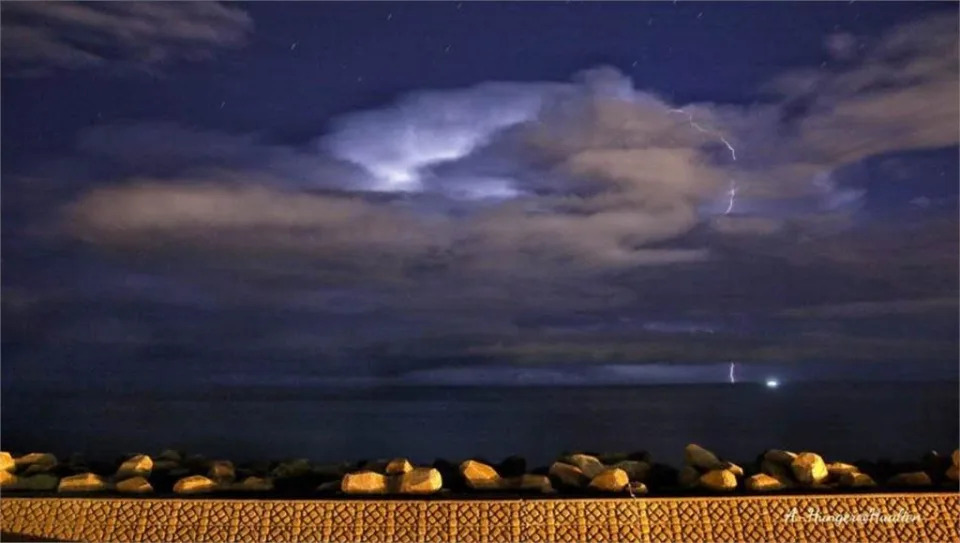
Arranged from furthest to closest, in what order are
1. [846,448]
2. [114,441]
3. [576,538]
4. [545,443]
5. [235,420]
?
[235,420] → [545,443] → [114,441] → [846,448] → [576,538]

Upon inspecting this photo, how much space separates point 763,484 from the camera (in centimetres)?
522

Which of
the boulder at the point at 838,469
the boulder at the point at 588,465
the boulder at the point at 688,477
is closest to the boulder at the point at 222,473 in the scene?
the boulder at the point at 588,465

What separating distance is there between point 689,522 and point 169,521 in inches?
124

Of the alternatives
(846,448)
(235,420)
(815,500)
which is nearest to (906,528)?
(815,500)

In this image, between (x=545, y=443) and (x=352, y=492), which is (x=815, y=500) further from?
(x=545, y=443)

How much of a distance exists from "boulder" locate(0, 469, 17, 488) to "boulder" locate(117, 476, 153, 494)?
2.60 feet

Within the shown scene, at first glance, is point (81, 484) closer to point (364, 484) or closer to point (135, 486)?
point (135, 486)

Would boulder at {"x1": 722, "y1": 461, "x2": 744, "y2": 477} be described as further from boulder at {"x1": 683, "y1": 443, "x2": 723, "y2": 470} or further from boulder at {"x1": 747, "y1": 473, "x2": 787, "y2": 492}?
boulder at {"x1": 747, "y1": 473, "x2": 787, "y2": 492}

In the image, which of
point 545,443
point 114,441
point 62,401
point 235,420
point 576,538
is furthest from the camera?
point 235,420

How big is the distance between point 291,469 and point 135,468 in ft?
3.76

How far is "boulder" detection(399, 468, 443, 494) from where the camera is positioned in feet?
16.8

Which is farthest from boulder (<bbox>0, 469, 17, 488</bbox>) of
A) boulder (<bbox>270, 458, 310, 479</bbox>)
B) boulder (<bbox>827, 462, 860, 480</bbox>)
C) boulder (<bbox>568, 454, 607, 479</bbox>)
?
boulder (<bbox>827, 462, 860, 480</bbox>)

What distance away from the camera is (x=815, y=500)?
190 inches

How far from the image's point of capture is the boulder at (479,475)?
538cm
